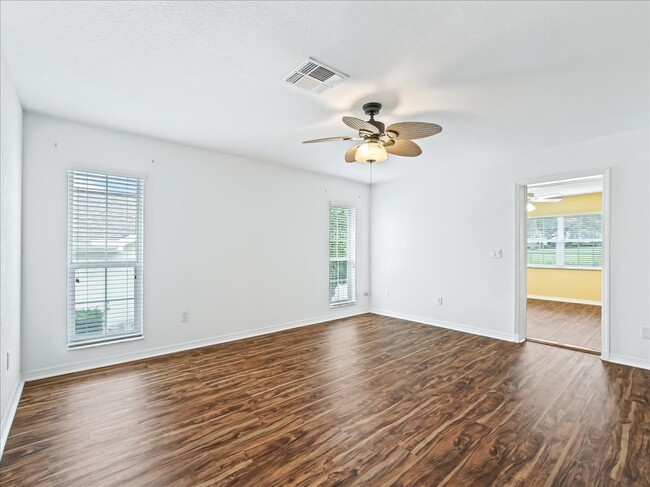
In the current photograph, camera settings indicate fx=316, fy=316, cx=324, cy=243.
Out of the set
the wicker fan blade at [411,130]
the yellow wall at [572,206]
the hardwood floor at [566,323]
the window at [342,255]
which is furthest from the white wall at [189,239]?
the yellow wall at [572,206]

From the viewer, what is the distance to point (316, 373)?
3326 mm

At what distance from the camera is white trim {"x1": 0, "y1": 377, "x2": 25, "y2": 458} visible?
2082mm

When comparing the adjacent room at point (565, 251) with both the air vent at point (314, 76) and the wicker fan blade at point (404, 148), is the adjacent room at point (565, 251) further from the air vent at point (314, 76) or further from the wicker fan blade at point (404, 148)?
the air vent at point (314, 76)

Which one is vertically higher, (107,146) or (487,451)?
(107,146)

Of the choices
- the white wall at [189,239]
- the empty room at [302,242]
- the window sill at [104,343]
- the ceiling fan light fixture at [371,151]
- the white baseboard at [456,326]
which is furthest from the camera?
the white baseboard at [456,326]

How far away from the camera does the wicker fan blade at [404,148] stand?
3.01 metres

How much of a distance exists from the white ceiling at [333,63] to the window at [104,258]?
72cm

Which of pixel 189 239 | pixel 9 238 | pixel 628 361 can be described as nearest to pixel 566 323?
pixel 628 361

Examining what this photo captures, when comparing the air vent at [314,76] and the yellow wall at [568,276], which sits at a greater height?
the air vent at [314,76]

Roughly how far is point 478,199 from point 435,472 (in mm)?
4058

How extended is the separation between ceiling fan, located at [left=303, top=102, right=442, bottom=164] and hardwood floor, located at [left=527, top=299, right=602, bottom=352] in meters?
3.73

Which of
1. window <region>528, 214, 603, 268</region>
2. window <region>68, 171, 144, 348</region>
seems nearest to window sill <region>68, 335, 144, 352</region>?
window <region>68, 171, 144, 348</region>

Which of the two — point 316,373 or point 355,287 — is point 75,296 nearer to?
point 316,373

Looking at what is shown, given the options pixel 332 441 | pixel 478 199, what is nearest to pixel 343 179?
pixel 478 199
